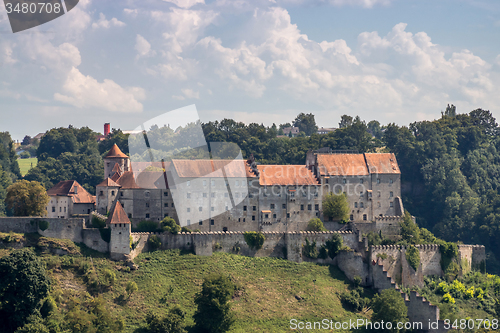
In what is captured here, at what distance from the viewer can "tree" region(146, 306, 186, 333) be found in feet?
192

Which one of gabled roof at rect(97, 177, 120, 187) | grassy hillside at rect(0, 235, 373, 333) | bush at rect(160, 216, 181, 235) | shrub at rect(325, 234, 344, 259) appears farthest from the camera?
gabled roof at rect(97, 177, 120, 187)

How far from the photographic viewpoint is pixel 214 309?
61000mm

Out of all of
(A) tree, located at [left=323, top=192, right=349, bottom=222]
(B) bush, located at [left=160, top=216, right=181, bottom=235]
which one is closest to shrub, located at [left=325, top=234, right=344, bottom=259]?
(A) tree, located at [left=323, top=192, right=349, bottom=222]

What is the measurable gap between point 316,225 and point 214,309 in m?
22.2

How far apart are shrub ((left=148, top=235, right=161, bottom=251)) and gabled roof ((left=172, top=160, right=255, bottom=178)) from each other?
10.8 meters

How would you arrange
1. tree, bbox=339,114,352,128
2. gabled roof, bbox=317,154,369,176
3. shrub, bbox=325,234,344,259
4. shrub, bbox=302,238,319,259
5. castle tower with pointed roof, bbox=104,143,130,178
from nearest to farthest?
shrub, bbox=302,238,319,259, shrub, bbox=325,234,344,259, gabled roof, bbox=317,154,369,176, castle tower with pointed roof, bbox=104,143,130,178, tree, bbox=339,114,352,128

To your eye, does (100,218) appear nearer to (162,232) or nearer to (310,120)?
(162,232)

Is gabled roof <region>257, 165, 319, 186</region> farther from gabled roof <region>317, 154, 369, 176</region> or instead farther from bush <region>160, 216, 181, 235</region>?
bush <region>160, 216, 181, 235</region>

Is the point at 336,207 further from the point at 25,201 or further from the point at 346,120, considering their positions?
the point at 346,120

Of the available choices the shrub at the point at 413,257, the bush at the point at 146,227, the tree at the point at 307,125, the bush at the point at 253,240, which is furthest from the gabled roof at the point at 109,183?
the tree at the point at 307,125

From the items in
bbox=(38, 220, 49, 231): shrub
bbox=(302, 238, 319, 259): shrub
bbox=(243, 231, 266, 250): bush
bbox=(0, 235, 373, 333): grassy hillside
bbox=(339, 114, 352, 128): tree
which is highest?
bbox=(339, 114, 352, 128): tree

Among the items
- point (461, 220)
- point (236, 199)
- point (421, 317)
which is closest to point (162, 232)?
point (236, 199)

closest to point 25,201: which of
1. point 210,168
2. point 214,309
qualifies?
point 210,168

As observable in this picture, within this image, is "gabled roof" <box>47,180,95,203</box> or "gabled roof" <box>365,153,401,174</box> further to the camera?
"gabled roof" <box>365,153,401,174</box>
